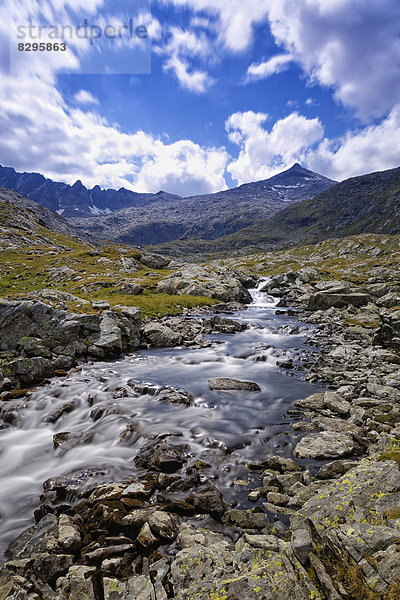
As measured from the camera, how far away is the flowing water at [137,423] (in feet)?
34.9

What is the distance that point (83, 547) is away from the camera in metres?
7.08

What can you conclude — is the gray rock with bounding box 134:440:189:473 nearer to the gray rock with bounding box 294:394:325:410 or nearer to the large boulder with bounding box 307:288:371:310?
the gray rock with bounding box 294:394:325:410

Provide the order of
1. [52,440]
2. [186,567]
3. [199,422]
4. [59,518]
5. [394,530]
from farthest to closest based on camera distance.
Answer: [199,422]
[52,440]
[59,518]
[186,567]
[394,530]

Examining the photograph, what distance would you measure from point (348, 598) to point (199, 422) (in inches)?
432

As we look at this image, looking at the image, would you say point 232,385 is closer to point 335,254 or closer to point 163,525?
point 163,525

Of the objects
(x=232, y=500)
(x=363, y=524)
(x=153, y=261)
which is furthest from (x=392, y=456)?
(x=153, y=261)

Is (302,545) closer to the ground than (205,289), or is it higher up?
closer to the ground

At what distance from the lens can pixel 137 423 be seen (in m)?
14.4

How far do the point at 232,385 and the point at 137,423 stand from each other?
7.64 metres

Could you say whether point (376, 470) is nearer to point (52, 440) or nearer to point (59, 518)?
point (59, 518)

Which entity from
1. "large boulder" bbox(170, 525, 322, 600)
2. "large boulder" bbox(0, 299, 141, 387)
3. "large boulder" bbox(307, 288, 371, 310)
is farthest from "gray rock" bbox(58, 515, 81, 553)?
"large boulder" bbox(307, 288, 371, 310)

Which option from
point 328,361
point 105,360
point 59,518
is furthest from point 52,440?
point 328,361

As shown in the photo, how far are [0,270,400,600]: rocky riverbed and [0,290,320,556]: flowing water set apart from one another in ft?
0.37

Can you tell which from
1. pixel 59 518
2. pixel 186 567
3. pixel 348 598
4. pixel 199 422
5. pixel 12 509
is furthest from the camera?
pixel 199 422
